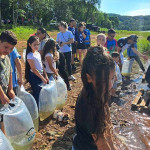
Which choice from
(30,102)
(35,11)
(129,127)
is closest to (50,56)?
(30,102)

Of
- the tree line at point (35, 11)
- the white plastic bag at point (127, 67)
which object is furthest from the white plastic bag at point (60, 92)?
the tree line at point (35, 11)

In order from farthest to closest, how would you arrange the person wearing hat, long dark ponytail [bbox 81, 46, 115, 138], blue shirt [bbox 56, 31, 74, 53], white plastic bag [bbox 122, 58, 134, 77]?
white plastic bag [bbox 122, 58, 134, 77] → the person wearing hat → blue shirt [bbox 56, 31, 74, 53] → long dark ponytail [bbox 81, 46, 115, 138]

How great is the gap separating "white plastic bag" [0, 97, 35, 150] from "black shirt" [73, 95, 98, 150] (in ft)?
3.53

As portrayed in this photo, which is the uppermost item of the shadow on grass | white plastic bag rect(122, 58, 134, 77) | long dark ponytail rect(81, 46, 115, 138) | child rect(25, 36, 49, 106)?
long dark ponytail rect(81, 46, 115, 138)

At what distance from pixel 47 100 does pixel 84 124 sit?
2.02m

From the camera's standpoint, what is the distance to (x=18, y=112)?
2268 millimetres

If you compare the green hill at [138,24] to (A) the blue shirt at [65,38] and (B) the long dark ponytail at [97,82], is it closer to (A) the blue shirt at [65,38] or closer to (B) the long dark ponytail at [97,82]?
(A) the blue shirt at [65,38]

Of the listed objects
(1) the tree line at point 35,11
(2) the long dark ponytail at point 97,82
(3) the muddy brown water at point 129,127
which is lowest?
(3) the muddy brown water at point 129,127

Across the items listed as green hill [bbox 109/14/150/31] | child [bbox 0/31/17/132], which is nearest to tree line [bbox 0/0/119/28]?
green hill [bbox 109/14/150/31]

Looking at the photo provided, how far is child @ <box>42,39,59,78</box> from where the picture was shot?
3730 millimetres

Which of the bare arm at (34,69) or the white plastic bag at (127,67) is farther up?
the bare arm at (34,69)

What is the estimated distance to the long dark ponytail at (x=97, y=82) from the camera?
1.17 metres

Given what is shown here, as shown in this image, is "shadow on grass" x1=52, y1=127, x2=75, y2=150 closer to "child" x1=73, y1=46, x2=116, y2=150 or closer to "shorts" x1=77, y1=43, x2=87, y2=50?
"child" x1=73, y1=46, x2=116, y2=150

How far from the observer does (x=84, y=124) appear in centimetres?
123
